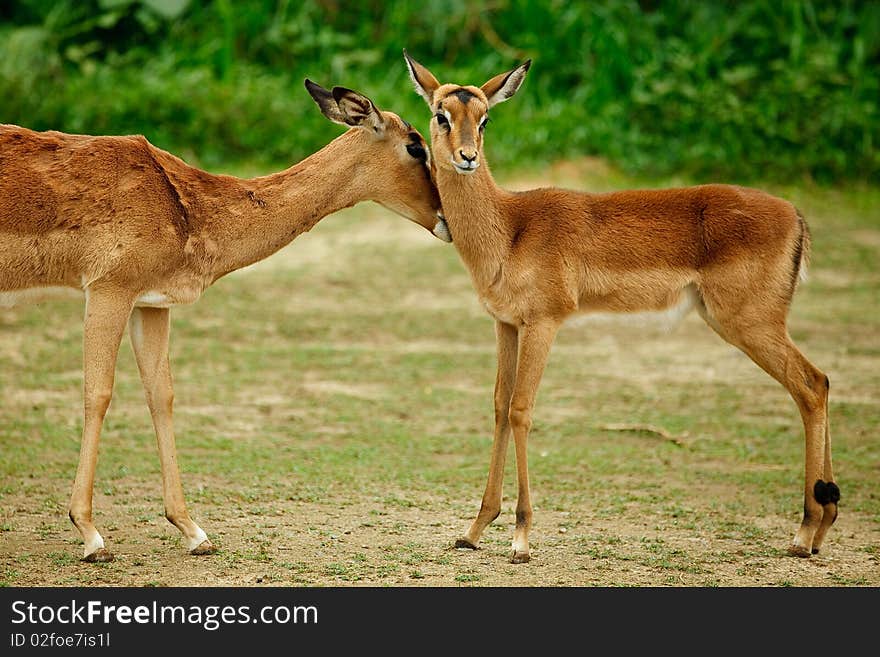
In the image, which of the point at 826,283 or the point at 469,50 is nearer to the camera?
the point at 826,283

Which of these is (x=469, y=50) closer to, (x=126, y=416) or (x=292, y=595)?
(x=126, y=416)

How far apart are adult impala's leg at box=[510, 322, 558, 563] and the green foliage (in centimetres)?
778

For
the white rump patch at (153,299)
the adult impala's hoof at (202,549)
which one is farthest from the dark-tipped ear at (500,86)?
the adult impala's hoof at (202,549)

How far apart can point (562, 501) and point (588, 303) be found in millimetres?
1212

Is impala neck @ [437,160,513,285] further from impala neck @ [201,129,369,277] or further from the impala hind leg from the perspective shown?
the impala hind leg

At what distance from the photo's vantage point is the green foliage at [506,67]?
46.3ft

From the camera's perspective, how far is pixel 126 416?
8578 millimetres

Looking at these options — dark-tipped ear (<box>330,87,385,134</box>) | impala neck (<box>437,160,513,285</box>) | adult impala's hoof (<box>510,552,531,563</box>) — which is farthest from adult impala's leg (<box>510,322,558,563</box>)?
dark-tipped ear (<box>330,87,385,134</box>)

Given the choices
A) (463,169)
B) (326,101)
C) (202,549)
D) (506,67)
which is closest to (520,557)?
(202,549)

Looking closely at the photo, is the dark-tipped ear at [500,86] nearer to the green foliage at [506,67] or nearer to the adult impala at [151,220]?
the adult impala at [151,220]

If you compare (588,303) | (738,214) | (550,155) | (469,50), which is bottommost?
(588,303)

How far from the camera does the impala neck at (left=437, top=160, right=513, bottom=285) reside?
6.32 m

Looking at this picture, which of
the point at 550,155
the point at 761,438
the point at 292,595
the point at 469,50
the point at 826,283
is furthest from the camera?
the point at 469,50

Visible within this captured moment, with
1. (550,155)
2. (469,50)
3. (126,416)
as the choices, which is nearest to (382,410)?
(126,416)
